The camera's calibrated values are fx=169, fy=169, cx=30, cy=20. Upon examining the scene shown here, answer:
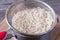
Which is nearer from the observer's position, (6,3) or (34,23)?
(34,23)

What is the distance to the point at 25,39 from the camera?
839 mm

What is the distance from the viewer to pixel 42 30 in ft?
2.69

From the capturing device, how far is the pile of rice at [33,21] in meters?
0.83

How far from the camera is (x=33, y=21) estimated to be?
2.80 ft

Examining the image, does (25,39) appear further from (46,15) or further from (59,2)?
(59,2)

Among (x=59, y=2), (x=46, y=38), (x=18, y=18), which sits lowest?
(x=46, y=38)

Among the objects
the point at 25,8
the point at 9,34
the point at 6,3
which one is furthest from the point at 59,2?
the point at 9,34

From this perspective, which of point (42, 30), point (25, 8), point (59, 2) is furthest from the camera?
point (59, 2)

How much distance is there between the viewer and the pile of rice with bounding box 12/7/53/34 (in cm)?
83

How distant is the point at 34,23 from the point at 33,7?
13 centimetres

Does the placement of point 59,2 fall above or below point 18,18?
above

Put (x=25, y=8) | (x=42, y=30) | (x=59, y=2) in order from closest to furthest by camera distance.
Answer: (x=42, y=30)
(x=25, y=8)
(x=59, y=2)

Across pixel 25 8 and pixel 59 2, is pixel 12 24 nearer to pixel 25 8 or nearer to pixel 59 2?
pixel 25 8

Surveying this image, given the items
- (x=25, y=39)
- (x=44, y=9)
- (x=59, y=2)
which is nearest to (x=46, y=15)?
(x=44, y=9)
